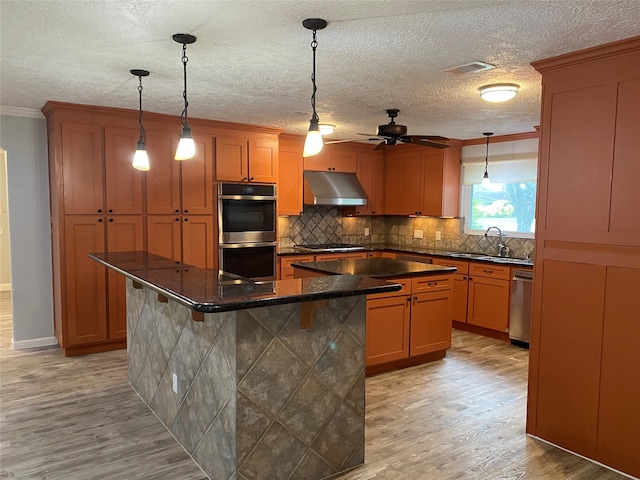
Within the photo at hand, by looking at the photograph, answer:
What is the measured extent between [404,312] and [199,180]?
8.42ft

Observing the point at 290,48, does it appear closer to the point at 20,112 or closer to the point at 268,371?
the point at 268,371

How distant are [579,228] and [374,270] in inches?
66.3

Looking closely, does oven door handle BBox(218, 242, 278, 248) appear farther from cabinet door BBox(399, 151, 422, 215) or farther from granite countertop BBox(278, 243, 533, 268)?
cabinet door BBox(399, 151, 422, 215)

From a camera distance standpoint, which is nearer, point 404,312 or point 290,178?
point 404,312

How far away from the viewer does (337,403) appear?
2531 millimetres

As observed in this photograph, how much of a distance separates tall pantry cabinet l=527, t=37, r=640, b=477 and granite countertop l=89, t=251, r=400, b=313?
3.69 ft

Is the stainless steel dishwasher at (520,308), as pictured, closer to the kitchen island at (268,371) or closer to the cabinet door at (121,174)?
the kitchen island at (268,371)

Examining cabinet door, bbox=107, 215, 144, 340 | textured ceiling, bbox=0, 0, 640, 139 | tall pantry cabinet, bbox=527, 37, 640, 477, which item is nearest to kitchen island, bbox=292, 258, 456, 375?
tall pantry cabinet, bbox=527, 37, 640, 477

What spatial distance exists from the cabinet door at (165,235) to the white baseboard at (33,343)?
134 cm

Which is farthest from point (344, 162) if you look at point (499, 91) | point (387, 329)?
point (499, 91)

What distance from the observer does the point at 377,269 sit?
405cm

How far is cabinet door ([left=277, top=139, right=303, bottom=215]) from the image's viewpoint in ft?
19.5

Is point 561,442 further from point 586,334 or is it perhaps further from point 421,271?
point 421,271

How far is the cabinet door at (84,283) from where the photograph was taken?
434 cm
